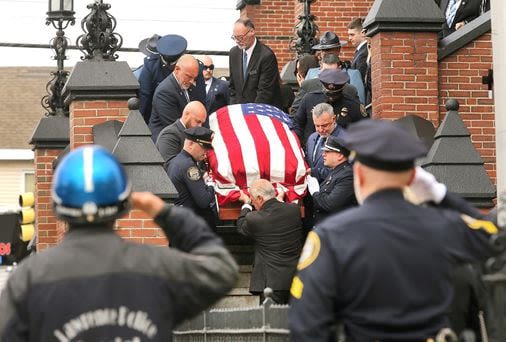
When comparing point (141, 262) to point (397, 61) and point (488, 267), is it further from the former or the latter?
point (397, 61)

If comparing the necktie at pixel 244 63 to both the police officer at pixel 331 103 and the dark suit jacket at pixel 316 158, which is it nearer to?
the police officer at pixel 331 103

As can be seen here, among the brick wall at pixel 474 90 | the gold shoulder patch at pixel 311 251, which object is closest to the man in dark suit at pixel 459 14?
the brick wall at pixel 474 90

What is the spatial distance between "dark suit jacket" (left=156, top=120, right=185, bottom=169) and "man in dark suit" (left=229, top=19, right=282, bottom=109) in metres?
1.75

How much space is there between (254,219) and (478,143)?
4319 millimetres

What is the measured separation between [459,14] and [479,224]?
11.4 metres

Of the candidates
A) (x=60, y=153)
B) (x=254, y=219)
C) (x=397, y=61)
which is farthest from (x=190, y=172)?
(x=60, y=153)

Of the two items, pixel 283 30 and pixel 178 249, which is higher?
pixel 283 30

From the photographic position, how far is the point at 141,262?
5.17 m

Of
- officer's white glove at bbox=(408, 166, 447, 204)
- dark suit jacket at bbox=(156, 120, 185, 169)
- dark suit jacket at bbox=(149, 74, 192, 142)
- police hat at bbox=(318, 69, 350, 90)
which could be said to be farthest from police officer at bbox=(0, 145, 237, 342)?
dark suit jacket at bbox=(149, 74, 192, 142)

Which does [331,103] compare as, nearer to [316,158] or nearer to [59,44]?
[316,158]

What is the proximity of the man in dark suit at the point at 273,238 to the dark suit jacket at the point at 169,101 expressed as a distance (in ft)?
8.37

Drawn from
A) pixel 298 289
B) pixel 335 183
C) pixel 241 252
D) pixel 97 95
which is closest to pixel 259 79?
pixel 97 95

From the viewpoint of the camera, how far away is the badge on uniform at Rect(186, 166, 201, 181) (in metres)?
13.5

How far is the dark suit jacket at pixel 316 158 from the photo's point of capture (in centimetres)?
1377
